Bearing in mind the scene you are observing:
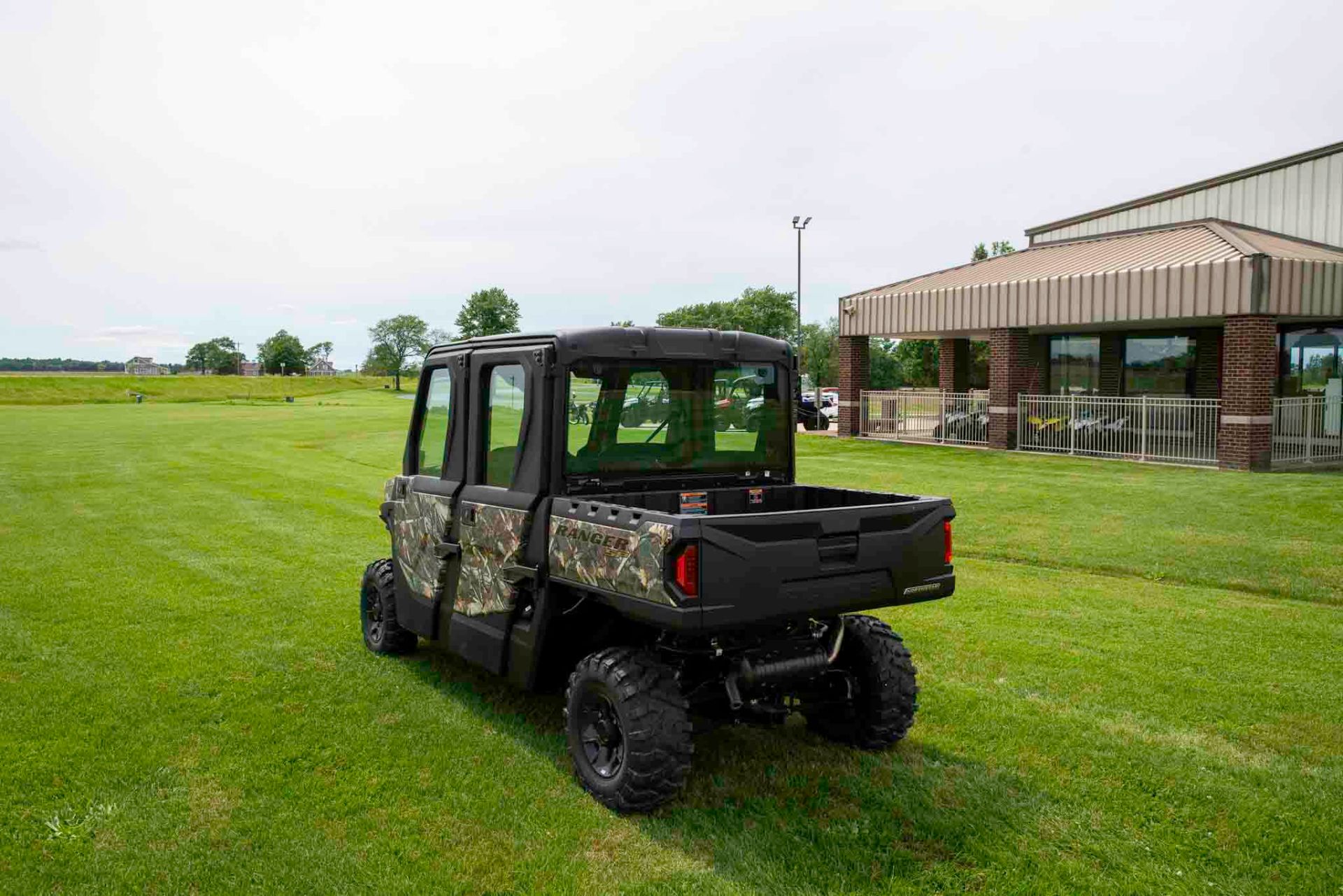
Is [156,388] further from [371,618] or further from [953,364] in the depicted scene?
[371,618]

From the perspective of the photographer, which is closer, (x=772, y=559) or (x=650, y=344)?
(x=772, y=559)

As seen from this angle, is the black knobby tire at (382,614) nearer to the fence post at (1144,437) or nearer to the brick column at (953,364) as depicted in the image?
the fence post at (1144,437)

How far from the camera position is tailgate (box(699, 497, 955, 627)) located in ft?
14.8

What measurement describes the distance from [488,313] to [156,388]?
40.7 m

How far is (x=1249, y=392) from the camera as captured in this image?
65.2 ft

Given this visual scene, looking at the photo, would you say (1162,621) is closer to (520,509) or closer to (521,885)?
(520,509)

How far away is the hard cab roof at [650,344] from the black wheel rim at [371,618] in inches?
89.6

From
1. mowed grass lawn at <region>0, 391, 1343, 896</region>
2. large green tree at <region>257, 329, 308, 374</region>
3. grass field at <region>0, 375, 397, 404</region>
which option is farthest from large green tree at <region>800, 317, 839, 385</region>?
large green tree at <region>257, 329, 308, 374</region>

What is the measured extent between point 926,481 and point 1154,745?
43.1 ft

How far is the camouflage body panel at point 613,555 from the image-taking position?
4.49 m

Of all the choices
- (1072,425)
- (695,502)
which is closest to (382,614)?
(695,502)

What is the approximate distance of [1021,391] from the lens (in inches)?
987

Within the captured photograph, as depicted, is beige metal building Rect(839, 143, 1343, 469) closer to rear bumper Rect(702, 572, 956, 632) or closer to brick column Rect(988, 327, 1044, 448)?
brick column Rect(988, 327, 1044, 448)

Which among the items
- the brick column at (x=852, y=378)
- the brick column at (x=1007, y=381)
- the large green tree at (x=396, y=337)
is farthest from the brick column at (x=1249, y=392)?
the large green tree at (x=396, y=337)
